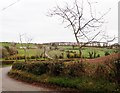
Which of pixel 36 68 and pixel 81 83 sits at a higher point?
pixel 36 68

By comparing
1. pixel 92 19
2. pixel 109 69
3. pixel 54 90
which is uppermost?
pixel 92 19

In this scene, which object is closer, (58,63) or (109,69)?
(109,69)

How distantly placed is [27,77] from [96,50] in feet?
80.0

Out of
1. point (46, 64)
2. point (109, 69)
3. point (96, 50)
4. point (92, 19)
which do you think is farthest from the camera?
point (96, 50)

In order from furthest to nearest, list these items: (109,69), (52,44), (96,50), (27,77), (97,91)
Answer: (52,44) < (96,50) < (27,77) < (109,69) < (97,91)

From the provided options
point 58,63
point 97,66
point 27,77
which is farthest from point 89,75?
point 27,77

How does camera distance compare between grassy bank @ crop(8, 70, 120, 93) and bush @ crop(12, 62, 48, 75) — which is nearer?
grassy bank @ crop(8, 70, 120, 93)

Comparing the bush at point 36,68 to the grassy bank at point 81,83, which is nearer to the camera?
the grassy bank at point 81,83

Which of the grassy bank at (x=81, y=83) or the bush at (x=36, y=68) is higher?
the bush at (x=36, y=68)

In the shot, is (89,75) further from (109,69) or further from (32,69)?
(32,69)

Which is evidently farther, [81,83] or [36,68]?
[36,68]

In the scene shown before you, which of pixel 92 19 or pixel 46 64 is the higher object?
pixel 92 19

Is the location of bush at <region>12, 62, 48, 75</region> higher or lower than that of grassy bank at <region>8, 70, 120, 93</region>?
higher

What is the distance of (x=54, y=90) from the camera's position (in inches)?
730
